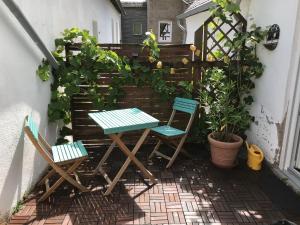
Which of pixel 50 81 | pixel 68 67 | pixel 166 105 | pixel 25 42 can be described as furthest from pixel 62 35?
pixel 166 105

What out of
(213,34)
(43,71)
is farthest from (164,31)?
(43,71)

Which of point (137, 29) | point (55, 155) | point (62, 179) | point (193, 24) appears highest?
point (137, 29)

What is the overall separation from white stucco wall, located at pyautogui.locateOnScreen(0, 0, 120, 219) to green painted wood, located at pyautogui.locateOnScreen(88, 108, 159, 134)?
2.82 feet

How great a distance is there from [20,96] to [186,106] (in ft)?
8.08

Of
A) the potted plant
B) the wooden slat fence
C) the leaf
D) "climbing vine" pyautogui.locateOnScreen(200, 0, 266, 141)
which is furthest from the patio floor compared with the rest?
the leaf

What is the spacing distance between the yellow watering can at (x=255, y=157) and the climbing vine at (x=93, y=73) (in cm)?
161

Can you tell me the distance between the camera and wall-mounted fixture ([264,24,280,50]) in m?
3.65

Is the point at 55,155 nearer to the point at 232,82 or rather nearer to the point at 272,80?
the point at 232,82

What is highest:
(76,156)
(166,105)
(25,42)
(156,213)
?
(25,42)

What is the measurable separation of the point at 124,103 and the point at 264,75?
235cm

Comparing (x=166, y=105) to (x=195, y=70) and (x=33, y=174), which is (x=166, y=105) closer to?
(x=195, y=70)

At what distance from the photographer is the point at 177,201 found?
3166mm

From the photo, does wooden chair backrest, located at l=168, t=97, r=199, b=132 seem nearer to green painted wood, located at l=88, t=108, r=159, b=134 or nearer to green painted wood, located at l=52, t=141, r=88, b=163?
green painted wood, located at l=88, t=108, r=159, b=134

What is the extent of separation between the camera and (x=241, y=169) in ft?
13.1
